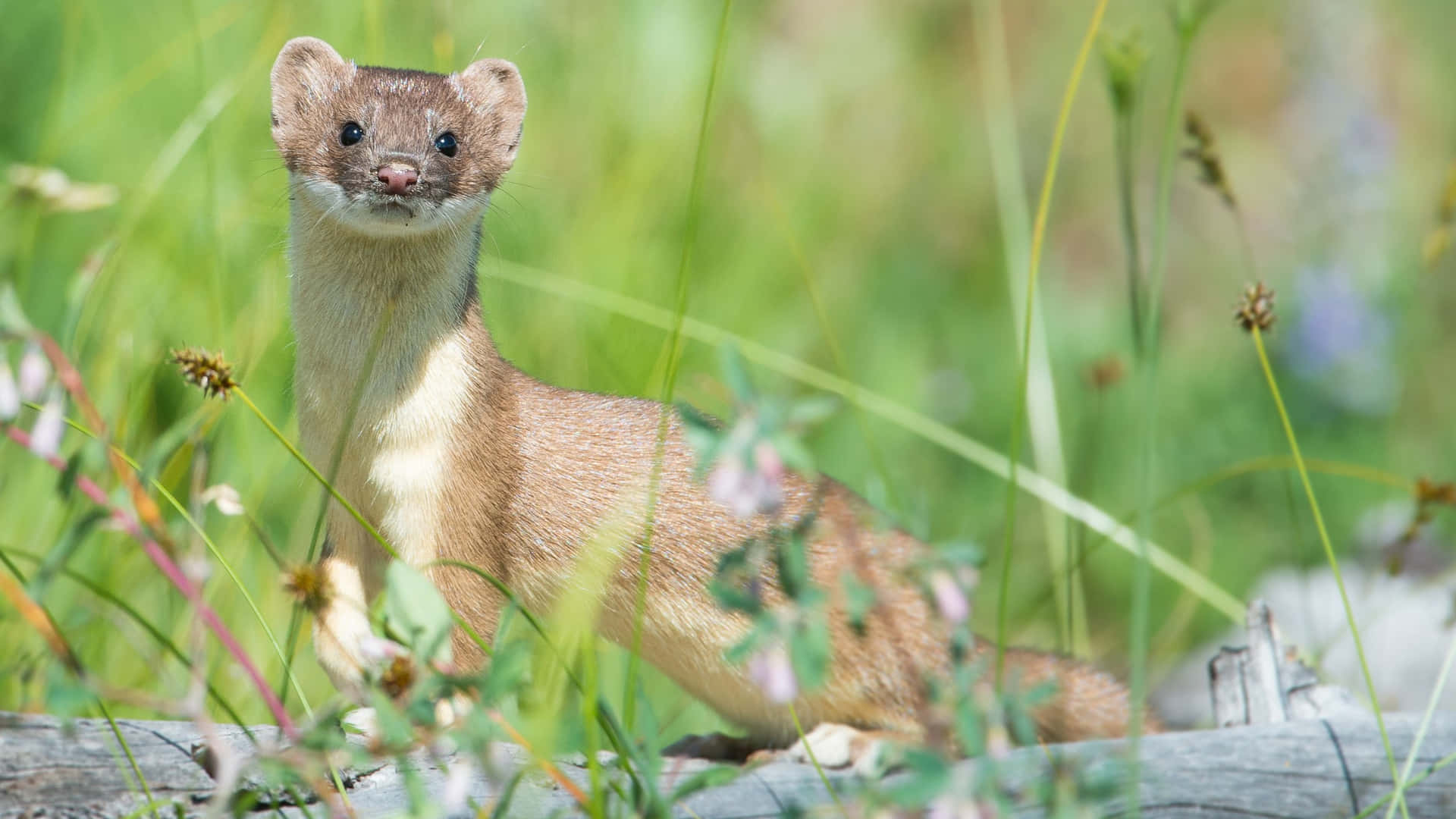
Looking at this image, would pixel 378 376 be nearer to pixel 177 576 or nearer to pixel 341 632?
pixel 341 632

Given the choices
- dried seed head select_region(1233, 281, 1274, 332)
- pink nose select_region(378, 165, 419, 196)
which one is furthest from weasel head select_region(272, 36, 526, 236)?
dried seed head select_region(1233, 281, 1274, 332)

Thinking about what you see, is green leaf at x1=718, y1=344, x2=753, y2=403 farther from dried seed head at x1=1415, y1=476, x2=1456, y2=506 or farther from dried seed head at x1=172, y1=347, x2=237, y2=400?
dried seed head at x1=1415, y1=476, x2=1456, y2=506

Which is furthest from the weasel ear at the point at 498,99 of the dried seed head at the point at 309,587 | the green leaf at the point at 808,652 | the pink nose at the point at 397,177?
the green leaf at the point at 808,652

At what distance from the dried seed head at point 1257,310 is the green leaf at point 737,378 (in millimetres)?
1426

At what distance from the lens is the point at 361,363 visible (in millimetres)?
3090

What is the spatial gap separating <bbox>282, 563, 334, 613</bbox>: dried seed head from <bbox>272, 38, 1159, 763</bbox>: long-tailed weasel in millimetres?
669

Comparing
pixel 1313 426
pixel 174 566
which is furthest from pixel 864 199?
pixel 174 566

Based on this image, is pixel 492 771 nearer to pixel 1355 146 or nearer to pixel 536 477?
pixel 536 477

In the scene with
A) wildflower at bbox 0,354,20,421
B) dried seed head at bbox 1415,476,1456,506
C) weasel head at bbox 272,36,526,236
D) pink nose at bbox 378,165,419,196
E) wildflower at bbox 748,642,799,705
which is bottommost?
wildflower at bbox 748,642,799,705

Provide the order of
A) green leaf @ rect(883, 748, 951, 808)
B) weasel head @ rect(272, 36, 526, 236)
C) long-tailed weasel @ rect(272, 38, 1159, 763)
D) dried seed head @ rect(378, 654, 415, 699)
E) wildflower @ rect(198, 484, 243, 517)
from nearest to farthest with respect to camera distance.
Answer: green leaf @ rect(883, 748, 951, 808), dried seed head @ rect(378, 654, 415, 699), wildflower @ rect(198, 484, 243, 517), weasel head @ rect(272, 36, 526, 236), long-tailed weasel @ rect(272, 38, 1159, 763)

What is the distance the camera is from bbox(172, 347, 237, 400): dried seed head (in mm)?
2369

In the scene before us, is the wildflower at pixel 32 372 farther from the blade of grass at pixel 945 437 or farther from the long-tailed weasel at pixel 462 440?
the blade of grass at pixel 945 437

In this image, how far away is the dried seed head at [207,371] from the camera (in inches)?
93.3

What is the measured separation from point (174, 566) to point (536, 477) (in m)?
1.47
